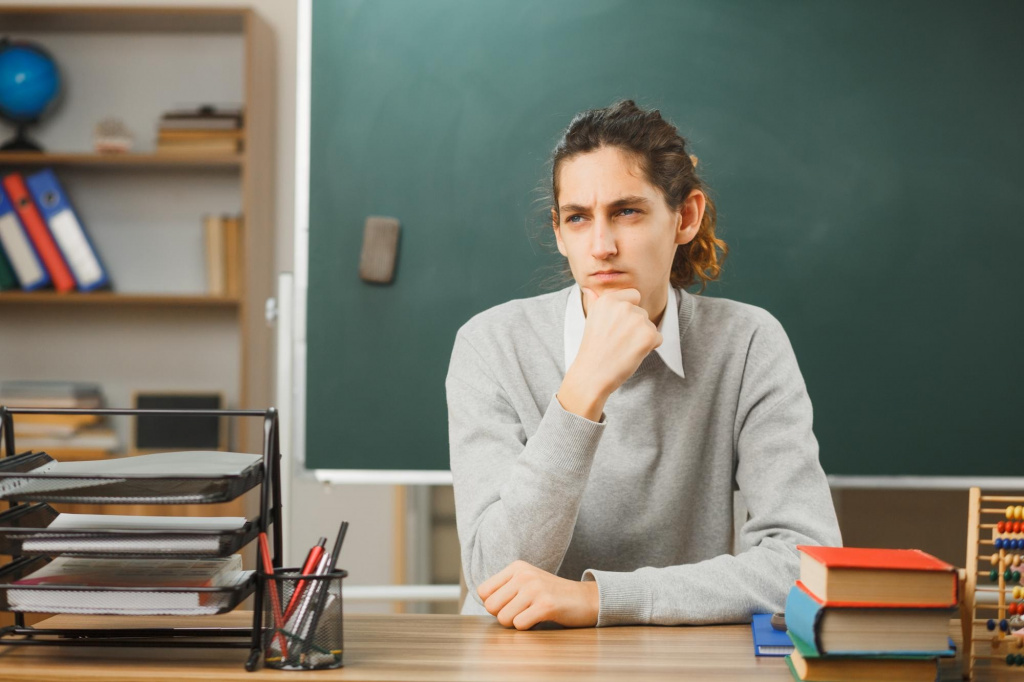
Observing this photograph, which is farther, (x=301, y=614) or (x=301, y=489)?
(x=301, y=489)

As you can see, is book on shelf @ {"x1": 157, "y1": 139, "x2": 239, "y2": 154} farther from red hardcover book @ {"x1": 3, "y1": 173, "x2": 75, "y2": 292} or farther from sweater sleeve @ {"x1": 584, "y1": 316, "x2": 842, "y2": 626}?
sweater sleeve @ {"x1": 584, "y1": 316, "x2": 842, "y2": 626}

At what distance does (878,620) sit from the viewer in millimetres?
798

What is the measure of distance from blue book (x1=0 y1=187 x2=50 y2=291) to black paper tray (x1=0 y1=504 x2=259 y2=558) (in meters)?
2.46

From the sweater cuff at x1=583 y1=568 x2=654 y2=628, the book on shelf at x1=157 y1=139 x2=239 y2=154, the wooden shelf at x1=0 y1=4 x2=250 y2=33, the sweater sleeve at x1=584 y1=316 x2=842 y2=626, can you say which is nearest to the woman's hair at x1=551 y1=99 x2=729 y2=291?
the sweater sleeve at x1=584 y1=316 x2=842 y2=626

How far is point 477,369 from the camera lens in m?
1.48

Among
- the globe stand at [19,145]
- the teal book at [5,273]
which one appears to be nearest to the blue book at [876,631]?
the teal book at [5,273]

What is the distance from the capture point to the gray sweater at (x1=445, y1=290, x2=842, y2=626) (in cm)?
131

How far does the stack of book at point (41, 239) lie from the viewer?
3.07 metres

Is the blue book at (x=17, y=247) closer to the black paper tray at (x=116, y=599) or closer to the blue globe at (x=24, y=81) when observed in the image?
the blue globe at (x=24, y=81)

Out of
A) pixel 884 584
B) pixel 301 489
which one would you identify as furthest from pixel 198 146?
pixel 884 584

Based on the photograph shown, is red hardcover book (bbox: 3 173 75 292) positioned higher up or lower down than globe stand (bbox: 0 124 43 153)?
lower down

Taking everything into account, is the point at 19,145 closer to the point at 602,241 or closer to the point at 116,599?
the point at 602,241

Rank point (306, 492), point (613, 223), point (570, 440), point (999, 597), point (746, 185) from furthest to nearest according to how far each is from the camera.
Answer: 1. point (306, 492)
2. point (746, 185)
3. point (613, 223)
4. point (570, 440)
5. point (999, 597)

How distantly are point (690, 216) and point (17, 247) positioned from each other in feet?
7.91
